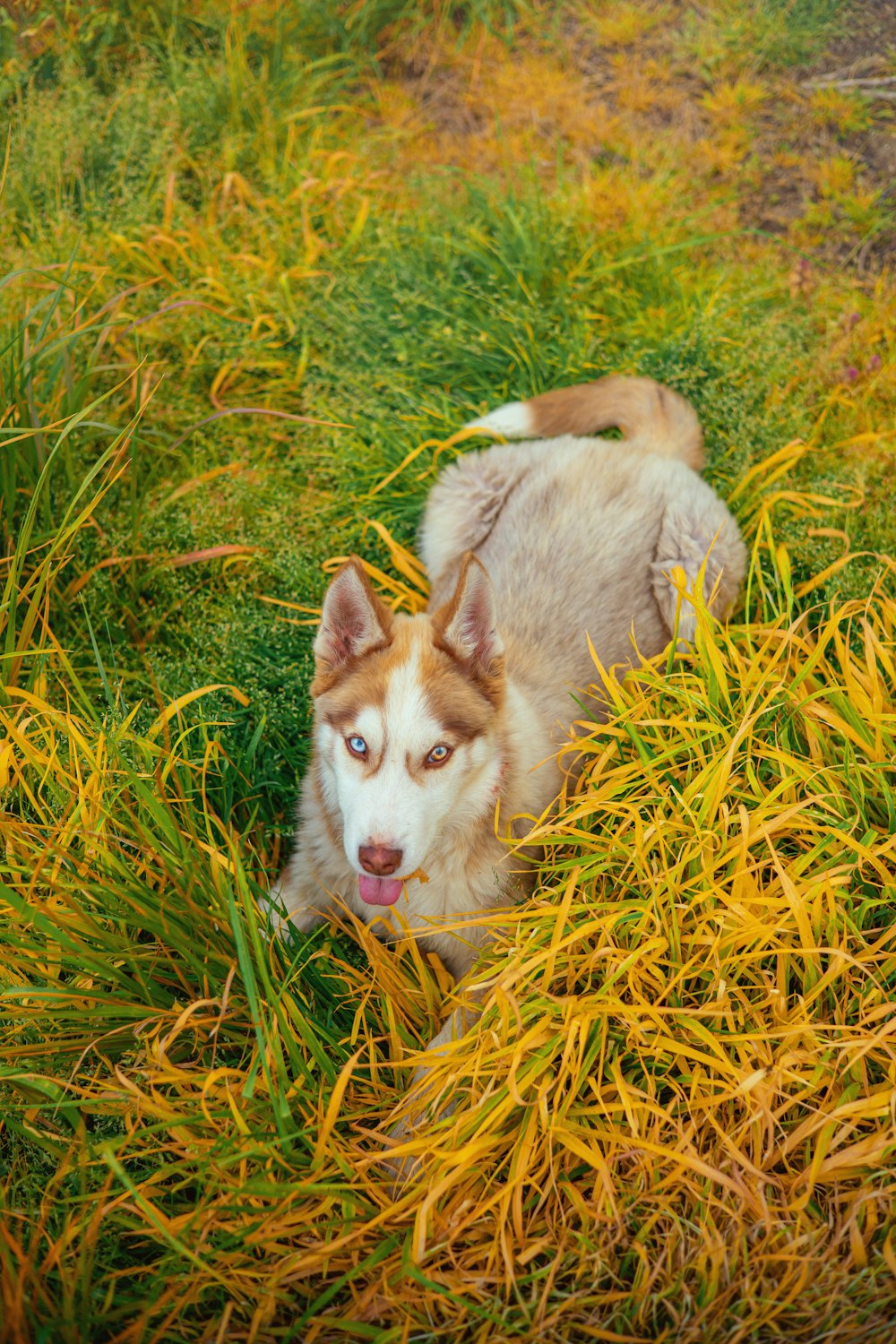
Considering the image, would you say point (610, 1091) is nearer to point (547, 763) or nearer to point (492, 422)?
point (547, 763)

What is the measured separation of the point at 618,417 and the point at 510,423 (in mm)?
458

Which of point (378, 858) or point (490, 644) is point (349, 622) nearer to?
point (490, 644)

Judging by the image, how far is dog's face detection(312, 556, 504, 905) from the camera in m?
2.37

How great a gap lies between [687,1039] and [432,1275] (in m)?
0.84

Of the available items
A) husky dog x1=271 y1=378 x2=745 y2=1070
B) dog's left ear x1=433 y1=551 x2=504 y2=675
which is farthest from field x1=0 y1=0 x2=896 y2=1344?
dog's left ear x1=433 y1=551 x2=504 y2=675

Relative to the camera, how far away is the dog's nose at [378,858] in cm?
230

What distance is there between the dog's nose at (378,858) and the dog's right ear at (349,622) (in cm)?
57

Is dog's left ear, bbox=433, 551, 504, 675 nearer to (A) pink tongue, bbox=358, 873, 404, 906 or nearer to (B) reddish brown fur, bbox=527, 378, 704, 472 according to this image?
(A) pink tongue, bbox=358, 873, 404, 906

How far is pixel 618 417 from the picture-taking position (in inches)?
152

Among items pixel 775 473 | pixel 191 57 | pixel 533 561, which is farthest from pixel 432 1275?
pixel 191 57

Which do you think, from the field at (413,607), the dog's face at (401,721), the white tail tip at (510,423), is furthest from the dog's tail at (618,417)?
the dog's face at (401,721)

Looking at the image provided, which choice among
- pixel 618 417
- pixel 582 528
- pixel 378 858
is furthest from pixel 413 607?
pixel 378 858

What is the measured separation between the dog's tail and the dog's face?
1490 millimetres

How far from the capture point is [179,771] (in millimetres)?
2996
